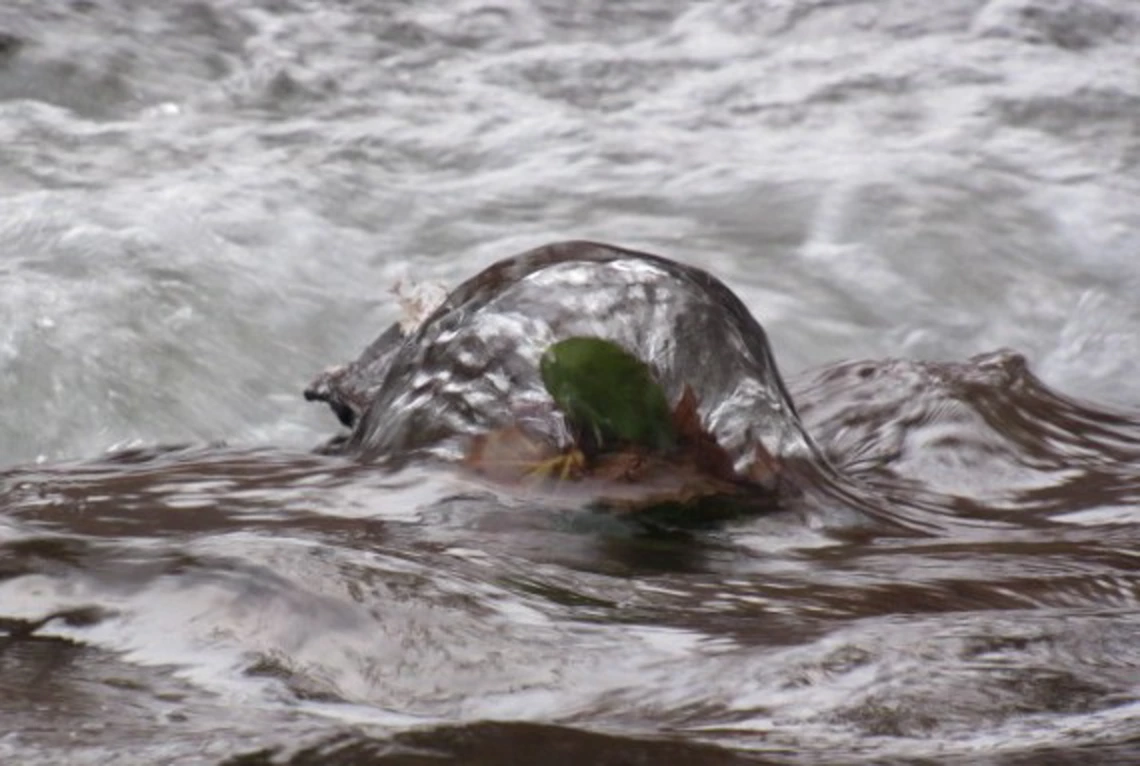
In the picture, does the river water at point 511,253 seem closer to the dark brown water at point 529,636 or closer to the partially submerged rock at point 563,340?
the dark brown water at point 529,636

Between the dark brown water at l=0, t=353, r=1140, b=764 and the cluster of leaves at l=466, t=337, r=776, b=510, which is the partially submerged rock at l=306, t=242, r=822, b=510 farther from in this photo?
the dark brown water at l=0, t=353, r=1140, b=764

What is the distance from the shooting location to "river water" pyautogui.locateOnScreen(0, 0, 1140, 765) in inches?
73.5

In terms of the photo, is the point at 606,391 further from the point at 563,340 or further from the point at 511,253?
the point at 511,253

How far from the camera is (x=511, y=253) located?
570cm

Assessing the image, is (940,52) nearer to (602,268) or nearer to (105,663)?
(602,268)

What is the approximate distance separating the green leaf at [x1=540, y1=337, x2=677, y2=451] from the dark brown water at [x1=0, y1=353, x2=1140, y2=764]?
13cm

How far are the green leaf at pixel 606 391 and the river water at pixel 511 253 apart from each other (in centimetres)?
13

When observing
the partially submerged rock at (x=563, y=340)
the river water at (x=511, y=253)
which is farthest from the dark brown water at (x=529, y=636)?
the partially submerged rock at (x=563, y=340)

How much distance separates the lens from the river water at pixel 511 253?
1866mm

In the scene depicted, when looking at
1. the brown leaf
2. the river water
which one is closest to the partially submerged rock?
the brown leaf

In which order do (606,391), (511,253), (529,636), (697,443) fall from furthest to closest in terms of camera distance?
(511,253) → (697,443) → (606,391) → (529,636)

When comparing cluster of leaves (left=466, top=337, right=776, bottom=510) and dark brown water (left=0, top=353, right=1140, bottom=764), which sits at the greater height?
cluster of leaves (left=466, top=337, right=776, bottom=510)

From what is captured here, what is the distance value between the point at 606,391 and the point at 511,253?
3.06m

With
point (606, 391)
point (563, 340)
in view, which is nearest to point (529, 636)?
point (606, 391)
